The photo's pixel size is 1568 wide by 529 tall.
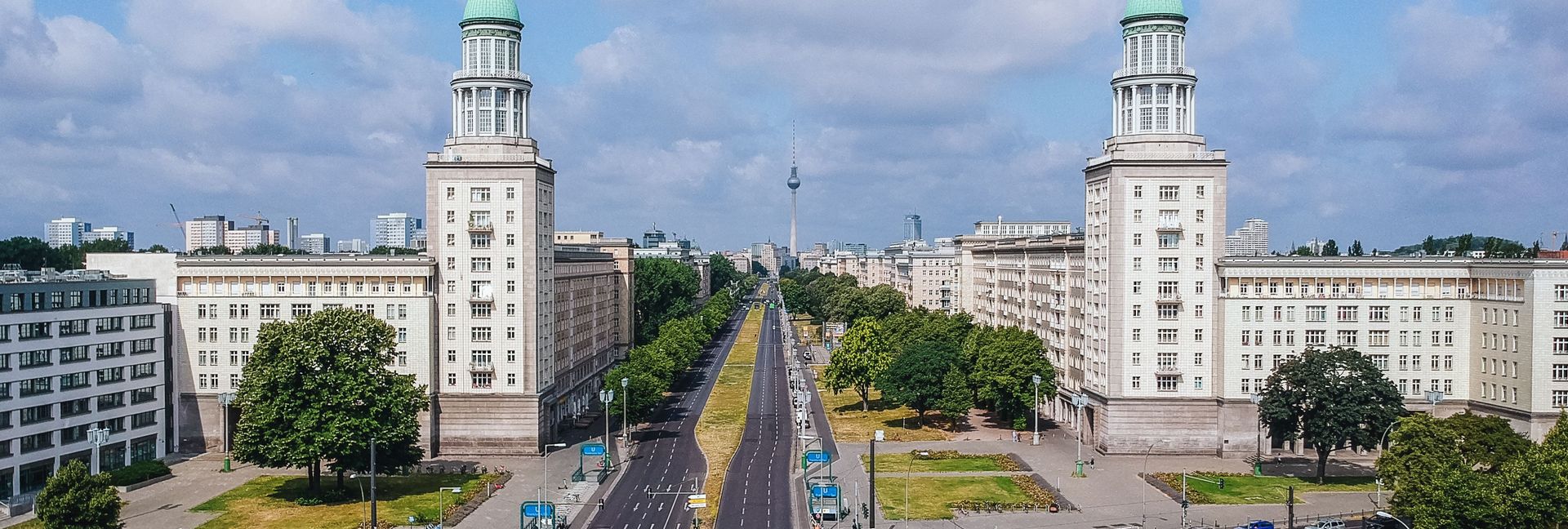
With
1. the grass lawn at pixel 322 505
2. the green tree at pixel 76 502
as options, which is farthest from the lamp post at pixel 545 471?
the green tree at pixel 76 502

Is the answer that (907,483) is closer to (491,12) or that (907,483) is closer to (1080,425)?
(1080,425)

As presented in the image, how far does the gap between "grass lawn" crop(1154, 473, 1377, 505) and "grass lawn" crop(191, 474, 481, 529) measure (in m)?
58.4

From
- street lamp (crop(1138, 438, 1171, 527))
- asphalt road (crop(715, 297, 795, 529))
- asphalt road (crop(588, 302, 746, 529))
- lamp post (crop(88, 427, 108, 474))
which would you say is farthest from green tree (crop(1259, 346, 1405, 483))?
lamp post (crop(88, 427, 108, 474))

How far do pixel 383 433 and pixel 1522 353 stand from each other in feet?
315

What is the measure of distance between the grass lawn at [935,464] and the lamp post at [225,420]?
191 feet

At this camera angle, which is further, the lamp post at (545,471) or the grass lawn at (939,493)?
the lamp post at (545,471)

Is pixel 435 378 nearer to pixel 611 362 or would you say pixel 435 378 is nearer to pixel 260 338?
pixel 260 338

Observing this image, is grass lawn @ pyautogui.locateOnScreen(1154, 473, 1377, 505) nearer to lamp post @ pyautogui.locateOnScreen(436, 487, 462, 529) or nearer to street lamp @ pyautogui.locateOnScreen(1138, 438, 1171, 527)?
street lamp @ pyautogui.locateOnScreen(1138, 438, 1171, 527)

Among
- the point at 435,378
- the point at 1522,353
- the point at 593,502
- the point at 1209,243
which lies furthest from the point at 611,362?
the point at 1522,353

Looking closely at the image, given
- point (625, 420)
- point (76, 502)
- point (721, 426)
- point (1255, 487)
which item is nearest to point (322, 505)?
point (76, 502)

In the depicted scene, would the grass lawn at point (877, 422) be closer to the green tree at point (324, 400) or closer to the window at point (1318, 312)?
the window at point (1318, 312)

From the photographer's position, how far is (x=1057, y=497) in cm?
9469

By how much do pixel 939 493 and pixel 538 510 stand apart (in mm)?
33381

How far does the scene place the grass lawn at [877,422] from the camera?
12838 centimetres
